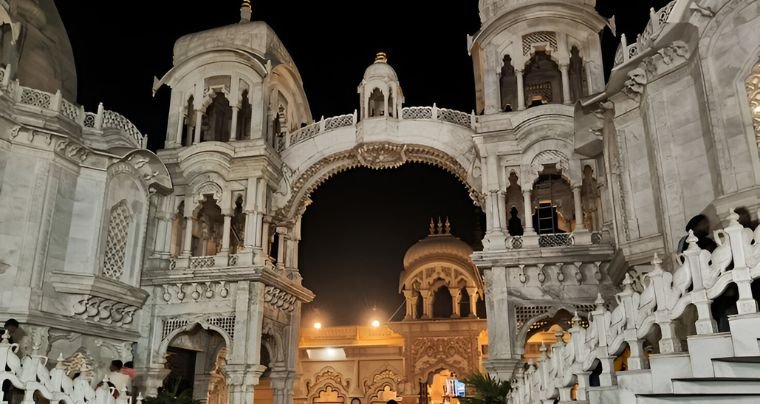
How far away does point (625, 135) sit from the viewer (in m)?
13.8

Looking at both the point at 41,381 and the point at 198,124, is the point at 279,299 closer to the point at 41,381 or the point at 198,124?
the point at 198,124

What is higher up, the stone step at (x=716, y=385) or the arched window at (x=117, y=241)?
the arched window at (x=117, y=241)

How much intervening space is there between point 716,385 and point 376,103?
56.0 feet

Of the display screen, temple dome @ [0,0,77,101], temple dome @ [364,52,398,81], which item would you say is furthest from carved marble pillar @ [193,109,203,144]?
the display screen

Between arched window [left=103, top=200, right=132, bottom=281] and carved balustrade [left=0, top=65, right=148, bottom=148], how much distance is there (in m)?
2.03

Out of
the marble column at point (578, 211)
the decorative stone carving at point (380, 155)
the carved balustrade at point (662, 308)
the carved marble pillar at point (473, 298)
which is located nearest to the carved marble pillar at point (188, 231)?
the decorative stone carving at point (380, 155)

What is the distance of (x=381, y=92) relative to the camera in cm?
2116

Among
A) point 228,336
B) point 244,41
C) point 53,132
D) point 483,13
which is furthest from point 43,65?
point 483,13

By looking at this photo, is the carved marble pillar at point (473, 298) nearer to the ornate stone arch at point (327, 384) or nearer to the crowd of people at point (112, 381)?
the ornate stone arch at point (327, 384)

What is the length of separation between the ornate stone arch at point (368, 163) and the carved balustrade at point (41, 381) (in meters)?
11.0

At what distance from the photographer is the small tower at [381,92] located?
68.6 ft

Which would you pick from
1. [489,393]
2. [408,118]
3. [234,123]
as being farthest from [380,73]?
[489,393]

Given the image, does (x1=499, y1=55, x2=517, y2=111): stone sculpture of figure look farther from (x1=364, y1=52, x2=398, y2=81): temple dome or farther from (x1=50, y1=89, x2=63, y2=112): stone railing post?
(x1=50, y1=89, x2=63, y2=112): stone railing post

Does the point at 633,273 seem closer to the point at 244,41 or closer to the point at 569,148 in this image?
the point at 569,148
